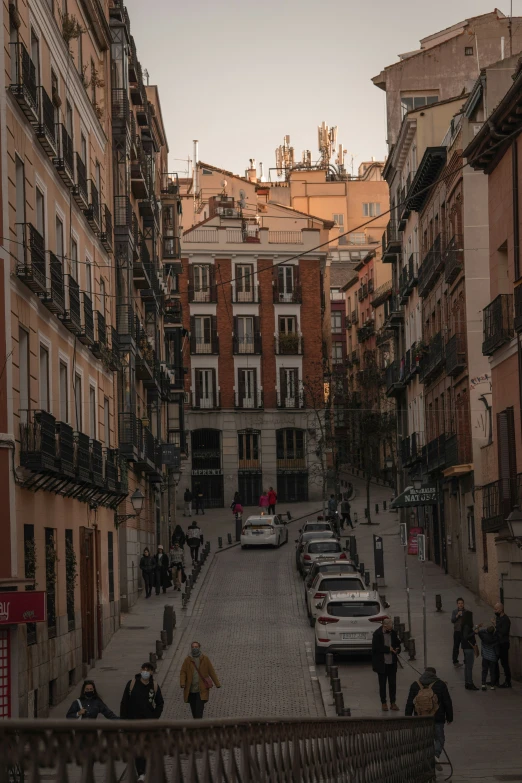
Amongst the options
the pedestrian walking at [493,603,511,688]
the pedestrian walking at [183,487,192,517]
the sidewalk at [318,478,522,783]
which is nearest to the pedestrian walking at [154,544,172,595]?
the sidewalk at [318,478,522,783]

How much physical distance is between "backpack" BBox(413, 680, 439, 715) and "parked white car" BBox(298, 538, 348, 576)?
83.8ft

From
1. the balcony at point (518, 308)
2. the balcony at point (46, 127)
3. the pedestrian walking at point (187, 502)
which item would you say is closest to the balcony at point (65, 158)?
the balcony at point (46, 127)

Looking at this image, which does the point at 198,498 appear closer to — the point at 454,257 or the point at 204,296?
the point at 204,296

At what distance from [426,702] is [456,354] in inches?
968

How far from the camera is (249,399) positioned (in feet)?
258

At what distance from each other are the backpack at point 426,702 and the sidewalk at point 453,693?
0.91m

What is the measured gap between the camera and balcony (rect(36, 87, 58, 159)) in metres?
24.0

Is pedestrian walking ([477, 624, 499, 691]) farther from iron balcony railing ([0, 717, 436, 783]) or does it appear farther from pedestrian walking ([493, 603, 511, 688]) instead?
iron balcony railing ([0, 717, 436, 783])

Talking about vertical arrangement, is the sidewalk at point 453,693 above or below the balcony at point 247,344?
below

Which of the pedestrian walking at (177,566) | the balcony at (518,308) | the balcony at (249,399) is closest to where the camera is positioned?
the balcony at (518,308)

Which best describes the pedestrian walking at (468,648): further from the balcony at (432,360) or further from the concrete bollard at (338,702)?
the balcony at (432,360)

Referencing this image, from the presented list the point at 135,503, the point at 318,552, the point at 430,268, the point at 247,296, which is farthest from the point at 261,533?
the point at 247,296

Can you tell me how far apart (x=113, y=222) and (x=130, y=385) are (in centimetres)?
548

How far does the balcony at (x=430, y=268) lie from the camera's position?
150 ft
